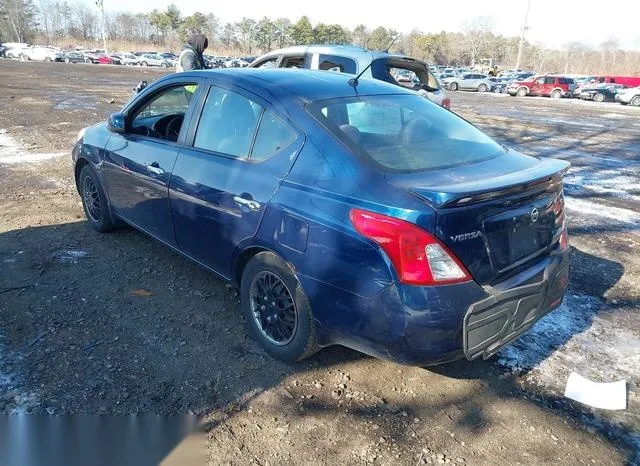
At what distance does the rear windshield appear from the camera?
2.77 metres

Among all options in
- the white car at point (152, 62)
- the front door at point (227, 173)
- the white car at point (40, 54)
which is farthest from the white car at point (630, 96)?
the white car at point (40, 54)

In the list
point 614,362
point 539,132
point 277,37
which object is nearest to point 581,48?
point 277,37

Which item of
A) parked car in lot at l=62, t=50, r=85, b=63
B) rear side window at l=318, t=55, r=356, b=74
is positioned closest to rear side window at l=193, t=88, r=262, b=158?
rear side window at l=318, t=55, r=356, b=74

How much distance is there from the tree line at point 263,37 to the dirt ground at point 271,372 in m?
76.0

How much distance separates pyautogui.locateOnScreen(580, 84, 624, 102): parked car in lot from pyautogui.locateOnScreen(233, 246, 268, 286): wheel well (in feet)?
114

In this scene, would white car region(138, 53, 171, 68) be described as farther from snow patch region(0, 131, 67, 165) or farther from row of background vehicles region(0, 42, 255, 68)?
snow patch region(0, 131, 67, 165)

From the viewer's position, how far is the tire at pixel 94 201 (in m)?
4.71

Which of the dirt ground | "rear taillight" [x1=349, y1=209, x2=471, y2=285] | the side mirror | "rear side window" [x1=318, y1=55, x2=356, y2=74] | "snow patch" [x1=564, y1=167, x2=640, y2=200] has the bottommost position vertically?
the dirt ground

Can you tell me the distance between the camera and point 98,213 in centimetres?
491

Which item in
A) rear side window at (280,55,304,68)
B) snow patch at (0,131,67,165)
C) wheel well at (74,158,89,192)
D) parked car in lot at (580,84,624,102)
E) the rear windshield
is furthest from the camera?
parked car in lot at (580,84,624,102)

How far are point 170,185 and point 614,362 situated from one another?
3174 mm

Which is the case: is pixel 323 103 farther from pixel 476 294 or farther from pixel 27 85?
pixel 27 85

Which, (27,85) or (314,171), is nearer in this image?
(314,171)

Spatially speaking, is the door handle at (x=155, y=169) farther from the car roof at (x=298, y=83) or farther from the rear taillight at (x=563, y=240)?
the rear taillight at (x=563, y=240)
